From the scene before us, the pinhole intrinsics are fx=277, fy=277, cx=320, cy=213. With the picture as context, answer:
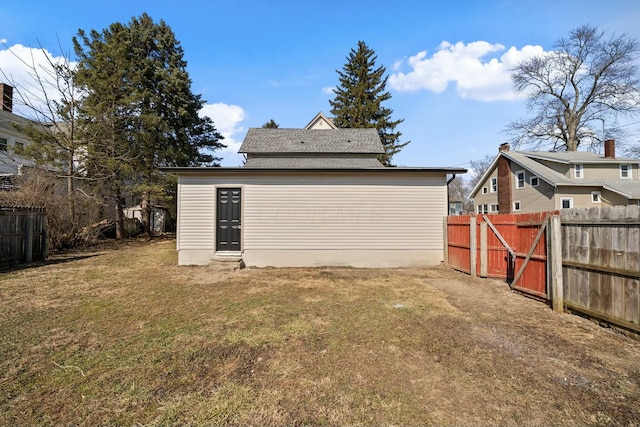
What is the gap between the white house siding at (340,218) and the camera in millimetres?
8828

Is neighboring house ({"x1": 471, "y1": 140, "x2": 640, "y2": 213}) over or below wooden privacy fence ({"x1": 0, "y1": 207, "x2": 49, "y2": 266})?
over

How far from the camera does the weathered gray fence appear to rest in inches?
144

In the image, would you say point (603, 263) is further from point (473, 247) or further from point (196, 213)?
point (196, 213)

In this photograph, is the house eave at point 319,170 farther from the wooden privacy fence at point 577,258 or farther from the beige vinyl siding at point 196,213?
the wooden privacy fence at point 577,258

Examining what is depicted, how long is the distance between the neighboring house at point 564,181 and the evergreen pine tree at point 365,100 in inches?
359

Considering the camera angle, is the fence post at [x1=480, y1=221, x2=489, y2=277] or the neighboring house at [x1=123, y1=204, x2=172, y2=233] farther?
the neighboring house at [x1=123, y1=204, x2=172, y2=233]

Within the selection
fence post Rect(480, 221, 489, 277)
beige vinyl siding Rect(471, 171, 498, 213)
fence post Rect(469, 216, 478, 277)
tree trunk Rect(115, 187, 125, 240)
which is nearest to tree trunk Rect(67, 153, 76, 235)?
tree trunk Rect(115, 187, 125, 240)

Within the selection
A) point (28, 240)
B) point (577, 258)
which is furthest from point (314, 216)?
point (28, 240)

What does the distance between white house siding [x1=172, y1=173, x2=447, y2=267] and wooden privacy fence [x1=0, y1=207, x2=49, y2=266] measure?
6.14 meters

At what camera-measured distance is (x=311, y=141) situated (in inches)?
598

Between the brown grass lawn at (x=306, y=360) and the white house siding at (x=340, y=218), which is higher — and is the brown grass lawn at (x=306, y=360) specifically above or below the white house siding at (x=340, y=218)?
below

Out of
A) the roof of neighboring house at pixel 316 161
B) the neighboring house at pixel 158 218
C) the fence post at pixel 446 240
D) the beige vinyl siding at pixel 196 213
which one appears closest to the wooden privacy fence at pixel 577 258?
the fence post at pixel 446 240

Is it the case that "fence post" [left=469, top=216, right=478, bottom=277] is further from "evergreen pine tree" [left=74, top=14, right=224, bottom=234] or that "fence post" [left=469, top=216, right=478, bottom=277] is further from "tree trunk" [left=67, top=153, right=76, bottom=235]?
"tree trunk" [left=67, top=153, right=76, bottom=235]

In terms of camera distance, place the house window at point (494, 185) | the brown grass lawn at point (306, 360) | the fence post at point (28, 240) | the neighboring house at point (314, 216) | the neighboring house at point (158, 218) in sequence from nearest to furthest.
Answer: the brown grass lawn at point (306, 360)
the neighboring house at point (314, 216)
the fence post at point (28, 240)
the neighboring house at point (158, 218)
the house window at point (494, 185)
